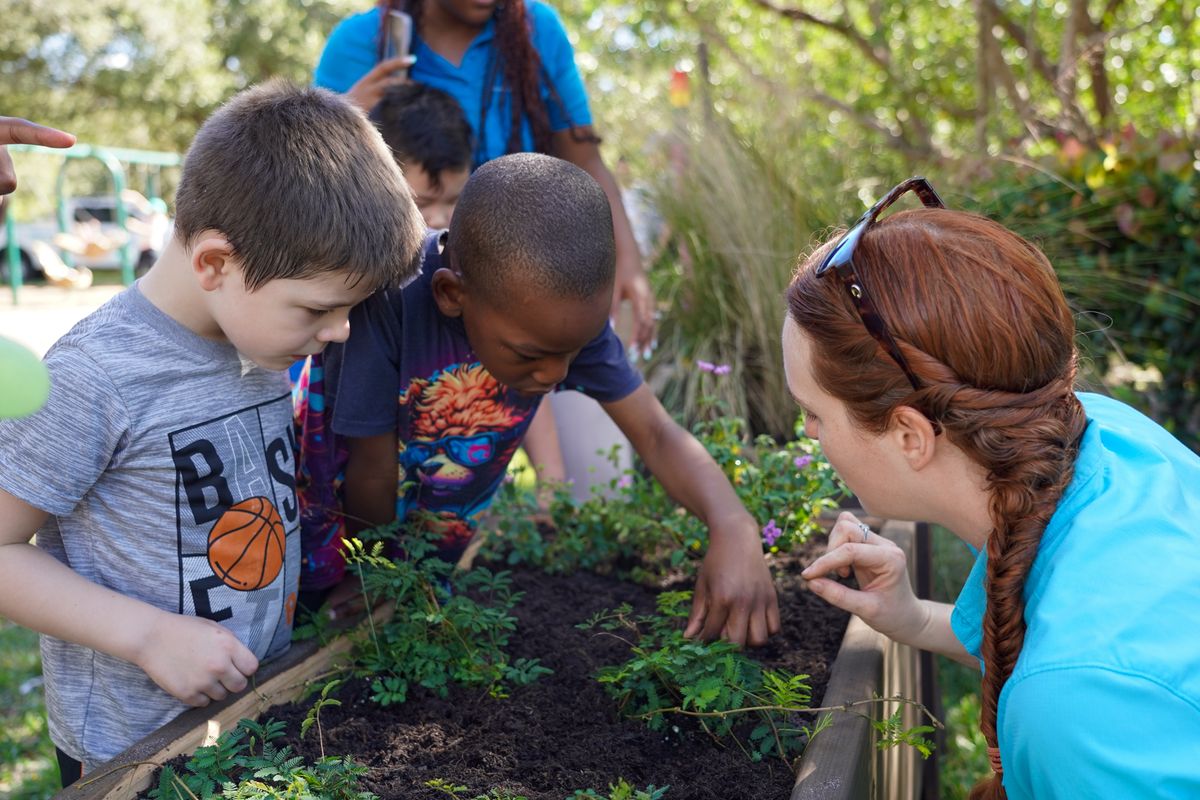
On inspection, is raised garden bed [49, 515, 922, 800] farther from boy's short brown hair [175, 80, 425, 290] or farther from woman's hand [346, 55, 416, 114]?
woman's hand [346, 55, 416, 114]

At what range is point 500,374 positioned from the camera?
2094 mm

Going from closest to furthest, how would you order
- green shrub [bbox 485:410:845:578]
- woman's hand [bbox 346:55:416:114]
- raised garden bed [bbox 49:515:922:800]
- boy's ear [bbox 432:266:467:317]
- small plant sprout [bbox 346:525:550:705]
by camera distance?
raised garden bed [bbox 49:515:922:800] < small plant sprout [bbox 346:525:550:705] < boy's ear [bbox 432:266:467:317] < green shrub [bbox 485:410:845:578] < woman's hand [bbox 346:55:416:114]

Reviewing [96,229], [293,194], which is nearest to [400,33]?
[293,194]

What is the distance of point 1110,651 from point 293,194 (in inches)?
56.6

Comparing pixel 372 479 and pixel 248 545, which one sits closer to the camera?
pixel 248 545

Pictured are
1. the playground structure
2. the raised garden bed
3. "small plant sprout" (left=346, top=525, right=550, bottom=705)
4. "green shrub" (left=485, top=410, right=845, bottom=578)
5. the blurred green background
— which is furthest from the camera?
the playground structure

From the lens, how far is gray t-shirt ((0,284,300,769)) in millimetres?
1639

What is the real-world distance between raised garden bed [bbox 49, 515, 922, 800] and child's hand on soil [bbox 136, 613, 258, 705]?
0.05 metres

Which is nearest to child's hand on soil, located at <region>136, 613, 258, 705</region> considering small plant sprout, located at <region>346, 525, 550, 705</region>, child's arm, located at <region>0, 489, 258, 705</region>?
child's arm, located at <region>0, 489, 258, 705</region>

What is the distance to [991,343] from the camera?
1.37 m

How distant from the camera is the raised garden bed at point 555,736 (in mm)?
1569

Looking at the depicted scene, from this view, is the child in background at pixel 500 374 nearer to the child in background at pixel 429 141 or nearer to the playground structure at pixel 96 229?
the child in background at pixel 429 141

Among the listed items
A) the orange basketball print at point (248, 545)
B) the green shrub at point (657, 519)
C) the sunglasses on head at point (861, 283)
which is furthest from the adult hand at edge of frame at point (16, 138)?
the green shrub at point (657, 519)

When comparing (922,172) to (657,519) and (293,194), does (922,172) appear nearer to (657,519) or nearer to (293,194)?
(657,519)
